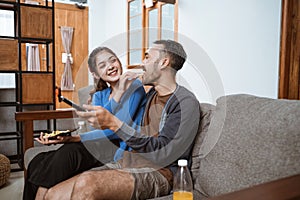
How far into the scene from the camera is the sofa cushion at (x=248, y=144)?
100 cm

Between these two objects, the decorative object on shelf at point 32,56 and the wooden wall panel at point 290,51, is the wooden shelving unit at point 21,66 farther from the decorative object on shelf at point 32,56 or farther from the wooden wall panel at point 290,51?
the decorative object on shelf at point 32,56

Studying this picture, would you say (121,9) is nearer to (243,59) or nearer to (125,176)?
(243,59)

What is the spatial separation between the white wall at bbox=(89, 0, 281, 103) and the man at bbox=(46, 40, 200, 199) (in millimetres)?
364

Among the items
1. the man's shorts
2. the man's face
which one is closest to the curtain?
the man's face

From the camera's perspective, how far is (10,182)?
2.53m

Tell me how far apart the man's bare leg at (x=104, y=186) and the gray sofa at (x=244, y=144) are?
186 millimetres

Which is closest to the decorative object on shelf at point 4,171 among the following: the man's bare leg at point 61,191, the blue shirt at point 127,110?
the blue shirt at point 127,110

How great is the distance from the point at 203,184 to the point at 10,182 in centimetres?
195

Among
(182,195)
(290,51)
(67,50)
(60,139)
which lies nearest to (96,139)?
(60,139)

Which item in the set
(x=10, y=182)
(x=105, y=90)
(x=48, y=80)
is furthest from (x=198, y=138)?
(x=48, y=80)

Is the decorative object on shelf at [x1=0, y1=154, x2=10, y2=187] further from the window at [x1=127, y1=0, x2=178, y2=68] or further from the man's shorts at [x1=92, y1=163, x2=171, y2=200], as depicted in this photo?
the man's shorts at [x1=92, y1=163, x2=171, y2=200]

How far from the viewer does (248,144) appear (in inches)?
44.1

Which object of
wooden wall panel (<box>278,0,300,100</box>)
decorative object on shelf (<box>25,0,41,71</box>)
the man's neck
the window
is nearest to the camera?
the man's neck

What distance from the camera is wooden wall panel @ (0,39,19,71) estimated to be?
284 cm
